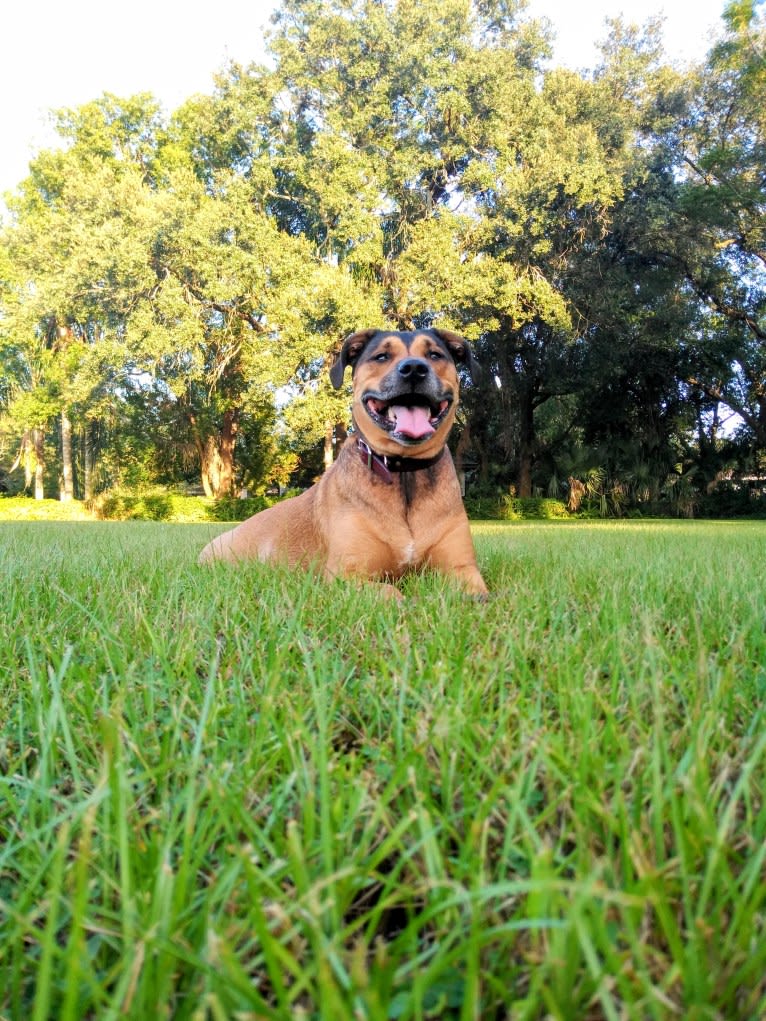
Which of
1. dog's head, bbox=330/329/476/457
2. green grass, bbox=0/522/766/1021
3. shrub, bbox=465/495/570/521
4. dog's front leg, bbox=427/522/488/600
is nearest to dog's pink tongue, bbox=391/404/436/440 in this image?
dog's head, bbox=330/329/476/457

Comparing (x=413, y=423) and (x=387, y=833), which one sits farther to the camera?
(x=413, y=423)

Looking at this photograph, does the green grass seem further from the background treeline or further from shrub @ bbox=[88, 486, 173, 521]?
shrub @ bbox=[88, 486, 173, 521]

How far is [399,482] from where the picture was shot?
350 cm

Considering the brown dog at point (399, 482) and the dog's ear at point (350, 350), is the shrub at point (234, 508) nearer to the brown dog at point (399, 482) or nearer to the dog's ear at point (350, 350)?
the dog's ear at point (350, 350)

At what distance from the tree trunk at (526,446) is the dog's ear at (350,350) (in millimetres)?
25409

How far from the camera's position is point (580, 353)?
26516 mm

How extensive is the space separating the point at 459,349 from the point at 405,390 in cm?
92

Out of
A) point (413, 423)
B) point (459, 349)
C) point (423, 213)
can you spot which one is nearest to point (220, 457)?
point (423, 213)

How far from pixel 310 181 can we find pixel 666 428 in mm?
18772

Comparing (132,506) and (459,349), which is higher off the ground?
(459,349)

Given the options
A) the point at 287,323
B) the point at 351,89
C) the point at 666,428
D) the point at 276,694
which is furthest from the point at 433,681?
the point at 666,428

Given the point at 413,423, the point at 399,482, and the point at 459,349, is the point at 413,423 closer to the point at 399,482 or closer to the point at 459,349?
the point at 399,482

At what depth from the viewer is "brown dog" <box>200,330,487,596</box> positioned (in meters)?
3.39

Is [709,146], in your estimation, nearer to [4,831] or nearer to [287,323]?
[287,323]
